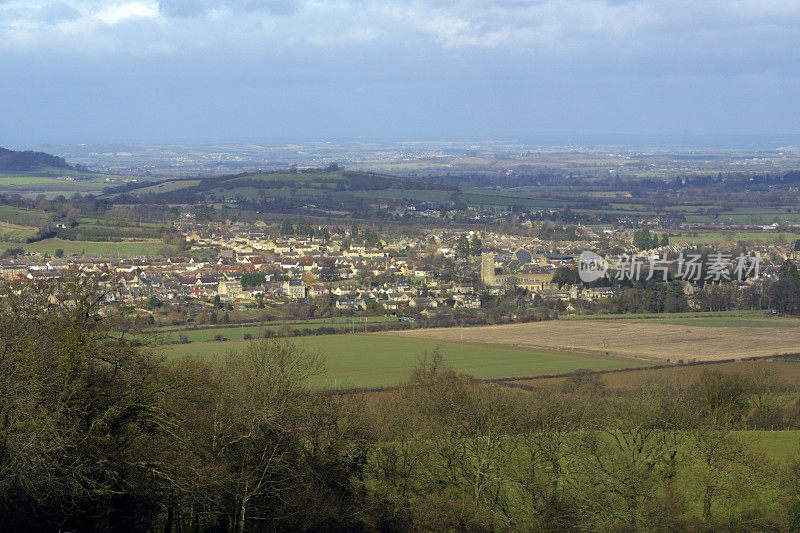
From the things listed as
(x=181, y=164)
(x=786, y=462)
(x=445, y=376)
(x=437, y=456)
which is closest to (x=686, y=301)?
(x=445, y=376)

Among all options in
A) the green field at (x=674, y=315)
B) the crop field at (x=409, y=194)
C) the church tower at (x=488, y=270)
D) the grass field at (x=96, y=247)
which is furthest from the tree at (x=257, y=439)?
the crop field at (x=409, y=194)

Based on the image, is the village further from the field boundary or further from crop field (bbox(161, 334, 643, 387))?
the field boundary

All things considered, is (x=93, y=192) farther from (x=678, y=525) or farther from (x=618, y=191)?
(x=678, y=525)

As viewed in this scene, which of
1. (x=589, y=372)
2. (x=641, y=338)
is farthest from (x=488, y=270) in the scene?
(x=589, y=372)

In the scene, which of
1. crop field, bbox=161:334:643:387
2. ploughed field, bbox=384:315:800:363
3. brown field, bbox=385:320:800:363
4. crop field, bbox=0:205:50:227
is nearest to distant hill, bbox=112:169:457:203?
crop field, bbox=0:205:50:227

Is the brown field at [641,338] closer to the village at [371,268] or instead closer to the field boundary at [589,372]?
the field boundary at [589,372]

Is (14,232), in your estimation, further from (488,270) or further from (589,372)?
(589,372)
